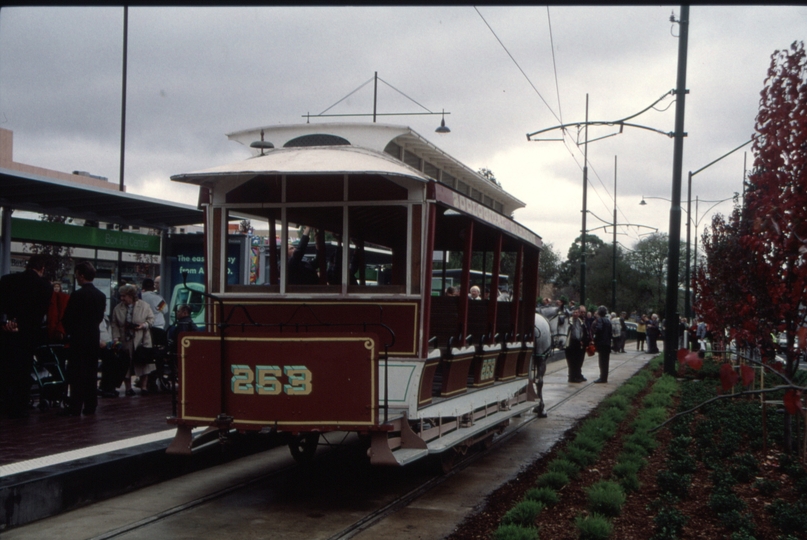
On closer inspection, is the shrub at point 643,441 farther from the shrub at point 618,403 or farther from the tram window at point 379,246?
the shrub at point 618,403

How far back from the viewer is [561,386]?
1958 centimetres

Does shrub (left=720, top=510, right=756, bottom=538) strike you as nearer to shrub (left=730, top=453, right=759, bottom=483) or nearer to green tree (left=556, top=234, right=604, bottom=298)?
shrub (left=730, top=453, right=759, bottom=483)

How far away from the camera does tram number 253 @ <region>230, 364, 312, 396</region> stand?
672 cm

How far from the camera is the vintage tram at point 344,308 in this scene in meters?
6.73

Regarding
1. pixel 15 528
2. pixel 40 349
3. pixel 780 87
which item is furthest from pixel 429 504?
pixel 40 349

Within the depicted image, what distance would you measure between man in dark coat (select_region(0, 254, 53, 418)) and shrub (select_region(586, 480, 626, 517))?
604cm

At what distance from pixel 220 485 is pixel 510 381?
425 cm

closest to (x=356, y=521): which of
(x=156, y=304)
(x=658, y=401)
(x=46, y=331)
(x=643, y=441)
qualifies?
(x=643, y=441)

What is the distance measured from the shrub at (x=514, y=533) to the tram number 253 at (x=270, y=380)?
1.78m

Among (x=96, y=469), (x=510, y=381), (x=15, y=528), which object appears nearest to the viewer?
(x=15, y=528)

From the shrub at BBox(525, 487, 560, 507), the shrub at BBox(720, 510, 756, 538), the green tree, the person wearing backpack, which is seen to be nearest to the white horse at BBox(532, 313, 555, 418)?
the shrub at BBox(525, 487, 560, 507)

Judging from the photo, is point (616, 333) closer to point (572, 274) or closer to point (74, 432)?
point (74, 432)

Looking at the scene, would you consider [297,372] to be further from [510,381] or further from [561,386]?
[561,386]

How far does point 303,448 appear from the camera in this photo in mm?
9039
